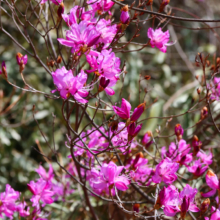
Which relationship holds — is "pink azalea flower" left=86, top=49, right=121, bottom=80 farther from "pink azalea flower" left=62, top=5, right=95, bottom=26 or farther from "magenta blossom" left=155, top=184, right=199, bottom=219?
"magenta blossom" left=155, top=184, right=199, bottom=219

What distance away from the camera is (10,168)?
2123 millimetres

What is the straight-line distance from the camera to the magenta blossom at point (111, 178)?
746mm

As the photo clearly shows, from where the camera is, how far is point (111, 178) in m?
0.75

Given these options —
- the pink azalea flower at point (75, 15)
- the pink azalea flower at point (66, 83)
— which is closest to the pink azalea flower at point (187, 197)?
the pink azalea flower at point (66, 83)

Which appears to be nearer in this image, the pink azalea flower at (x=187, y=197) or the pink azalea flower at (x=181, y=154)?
the pink azalea flower at (x=187, y=197)

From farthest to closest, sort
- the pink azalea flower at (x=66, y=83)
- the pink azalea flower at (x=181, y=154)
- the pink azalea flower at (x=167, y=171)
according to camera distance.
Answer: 1. the pink azalea flower at (x=181, y=154)
2. the pink azalea flower at (x=167, y=171)
3. the pink azalea flower at (x=66, y=83)

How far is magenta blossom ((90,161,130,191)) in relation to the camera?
0.75 metres

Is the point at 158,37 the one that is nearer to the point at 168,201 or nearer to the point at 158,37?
the point at 158,37

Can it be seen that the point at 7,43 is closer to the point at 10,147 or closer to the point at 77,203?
the point at 10,147

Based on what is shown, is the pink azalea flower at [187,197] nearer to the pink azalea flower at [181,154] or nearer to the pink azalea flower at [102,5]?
the pink azalea flower at [181,154]

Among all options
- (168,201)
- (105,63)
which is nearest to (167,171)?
(168,201)

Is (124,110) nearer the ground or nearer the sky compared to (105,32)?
nearer the ground

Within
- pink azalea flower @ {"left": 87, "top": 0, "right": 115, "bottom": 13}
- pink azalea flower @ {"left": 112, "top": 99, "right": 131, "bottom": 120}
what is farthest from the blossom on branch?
pink azalea flower @ {"left": 112, "top": 99, "right": 131, "bottom": 120}

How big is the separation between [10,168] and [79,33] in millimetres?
1608
